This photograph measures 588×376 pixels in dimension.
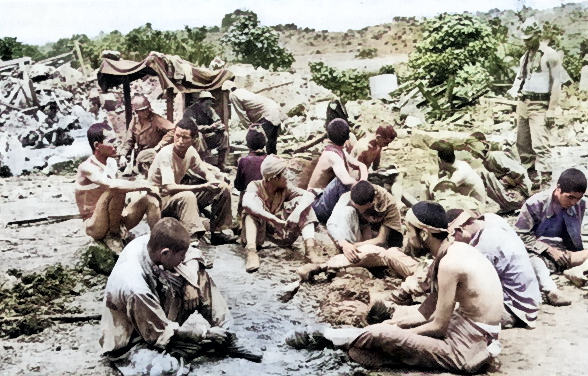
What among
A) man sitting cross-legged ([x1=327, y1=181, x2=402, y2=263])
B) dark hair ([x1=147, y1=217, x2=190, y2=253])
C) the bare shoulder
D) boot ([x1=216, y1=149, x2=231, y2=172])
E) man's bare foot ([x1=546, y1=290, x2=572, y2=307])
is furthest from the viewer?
boot ([x1=216, y1=149, x2=231, y2=172])

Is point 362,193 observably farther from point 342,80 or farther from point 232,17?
point 232,17

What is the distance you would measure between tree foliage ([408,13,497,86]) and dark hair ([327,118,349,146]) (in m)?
0.67

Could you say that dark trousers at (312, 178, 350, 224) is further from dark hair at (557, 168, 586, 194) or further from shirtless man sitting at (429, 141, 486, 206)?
dark hair at (557, 168, 586, 194)

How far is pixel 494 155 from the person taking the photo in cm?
567

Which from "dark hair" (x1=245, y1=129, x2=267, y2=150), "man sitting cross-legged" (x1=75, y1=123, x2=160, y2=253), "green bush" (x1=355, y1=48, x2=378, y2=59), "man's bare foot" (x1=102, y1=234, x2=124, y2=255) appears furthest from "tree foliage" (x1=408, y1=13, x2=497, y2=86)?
"man's bare foot" (x1=102, y1=234, x2=124, y2=255)

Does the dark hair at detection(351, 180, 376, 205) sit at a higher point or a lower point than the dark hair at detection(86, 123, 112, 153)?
lower

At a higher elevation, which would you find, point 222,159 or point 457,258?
point 222,159

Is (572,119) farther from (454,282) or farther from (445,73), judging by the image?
(454,282)

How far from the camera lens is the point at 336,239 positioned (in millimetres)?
5082

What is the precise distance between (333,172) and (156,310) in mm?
2163

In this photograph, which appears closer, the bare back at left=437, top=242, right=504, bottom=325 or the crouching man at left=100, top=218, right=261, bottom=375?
the bare back at left=437, top=242, right=504, bottom=325

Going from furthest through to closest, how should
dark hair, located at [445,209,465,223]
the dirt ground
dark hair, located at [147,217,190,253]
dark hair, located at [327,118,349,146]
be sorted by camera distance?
1. dark hair, located at [327,118,349,146]
2. dark hair, located at [445,209,465,223]
3. the dirt ground
4. dark hair, located at [147,217,190,253]

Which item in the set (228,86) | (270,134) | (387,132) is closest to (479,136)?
(387,132)

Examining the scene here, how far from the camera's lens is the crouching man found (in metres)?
3.85
